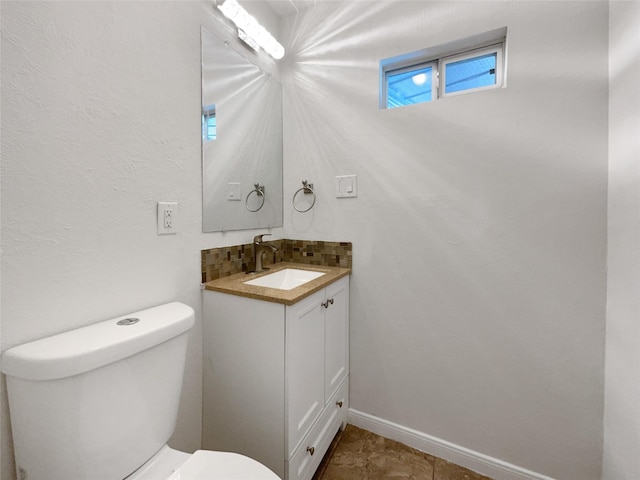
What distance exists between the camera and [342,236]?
1577 mm

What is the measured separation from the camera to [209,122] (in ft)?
4.12

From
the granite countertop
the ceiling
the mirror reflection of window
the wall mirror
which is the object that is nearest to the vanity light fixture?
the wall mirror

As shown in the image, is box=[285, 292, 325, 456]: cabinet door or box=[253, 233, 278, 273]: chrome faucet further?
box=[253, 233, 278, 273]: chrome faucet

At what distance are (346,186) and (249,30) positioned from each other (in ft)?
3.09

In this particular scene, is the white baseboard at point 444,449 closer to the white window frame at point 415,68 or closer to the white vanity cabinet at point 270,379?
the white vanity cabinet at point 270,379

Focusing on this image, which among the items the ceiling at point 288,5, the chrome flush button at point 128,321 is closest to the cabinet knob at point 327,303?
the chrome flush button at point 128,321

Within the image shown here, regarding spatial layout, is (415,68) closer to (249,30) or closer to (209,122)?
(249,30)

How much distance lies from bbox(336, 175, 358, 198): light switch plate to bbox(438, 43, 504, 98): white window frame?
0.62 m

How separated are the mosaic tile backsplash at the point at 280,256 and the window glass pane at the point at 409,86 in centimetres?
86

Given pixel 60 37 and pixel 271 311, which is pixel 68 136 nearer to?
pixel 60 37

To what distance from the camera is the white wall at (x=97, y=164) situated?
710 mm

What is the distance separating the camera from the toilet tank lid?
2.08 ft

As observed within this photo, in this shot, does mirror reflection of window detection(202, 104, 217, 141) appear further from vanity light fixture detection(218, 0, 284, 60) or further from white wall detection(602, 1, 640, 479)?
white wall detection(602, 1, 640, 479)

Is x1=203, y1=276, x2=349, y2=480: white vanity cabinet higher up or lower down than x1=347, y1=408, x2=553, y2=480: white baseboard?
higher up
